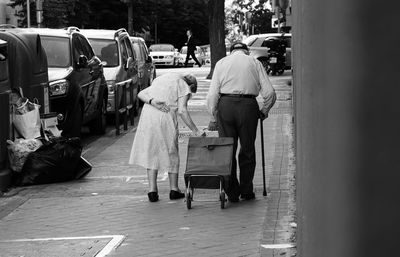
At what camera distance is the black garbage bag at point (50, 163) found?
9.81 m

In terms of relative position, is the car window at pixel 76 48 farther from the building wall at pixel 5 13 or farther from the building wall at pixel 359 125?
the building wall at pixel 5 13

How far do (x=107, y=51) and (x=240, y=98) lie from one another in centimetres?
1079

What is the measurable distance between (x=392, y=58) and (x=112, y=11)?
54.0 metres

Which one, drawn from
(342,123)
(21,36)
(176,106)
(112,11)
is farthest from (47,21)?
(342,123)

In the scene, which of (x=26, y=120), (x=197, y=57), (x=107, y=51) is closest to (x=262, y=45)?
(x=107, y=51)

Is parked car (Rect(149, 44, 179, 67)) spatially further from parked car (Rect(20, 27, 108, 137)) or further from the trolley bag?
the trolley bag

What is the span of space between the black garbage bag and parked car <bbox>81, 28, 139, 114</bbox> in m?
6.69

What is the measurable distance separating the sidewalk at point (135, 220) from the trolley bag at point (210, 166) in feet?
0.85

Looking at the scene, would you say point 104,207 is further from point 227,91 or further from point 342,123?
point 342,123

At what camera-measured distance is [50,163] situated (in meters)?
9.84

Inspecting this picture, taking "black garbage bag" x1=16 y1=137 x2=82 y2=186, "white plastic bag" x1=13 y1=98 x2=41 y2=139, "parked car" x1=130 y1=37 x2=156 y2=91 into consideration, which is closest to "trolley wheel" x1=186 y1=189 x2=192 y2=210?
"black garbage bag" x1=16 y1=137 x2=82 y2=186

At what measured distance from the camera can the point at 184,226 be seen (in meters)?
7.28

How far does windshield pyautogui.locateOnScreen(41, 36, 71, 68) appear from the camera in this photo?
14414 millimetres

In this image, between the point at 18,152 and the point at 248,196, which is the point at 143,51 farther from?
the point at 248,196
